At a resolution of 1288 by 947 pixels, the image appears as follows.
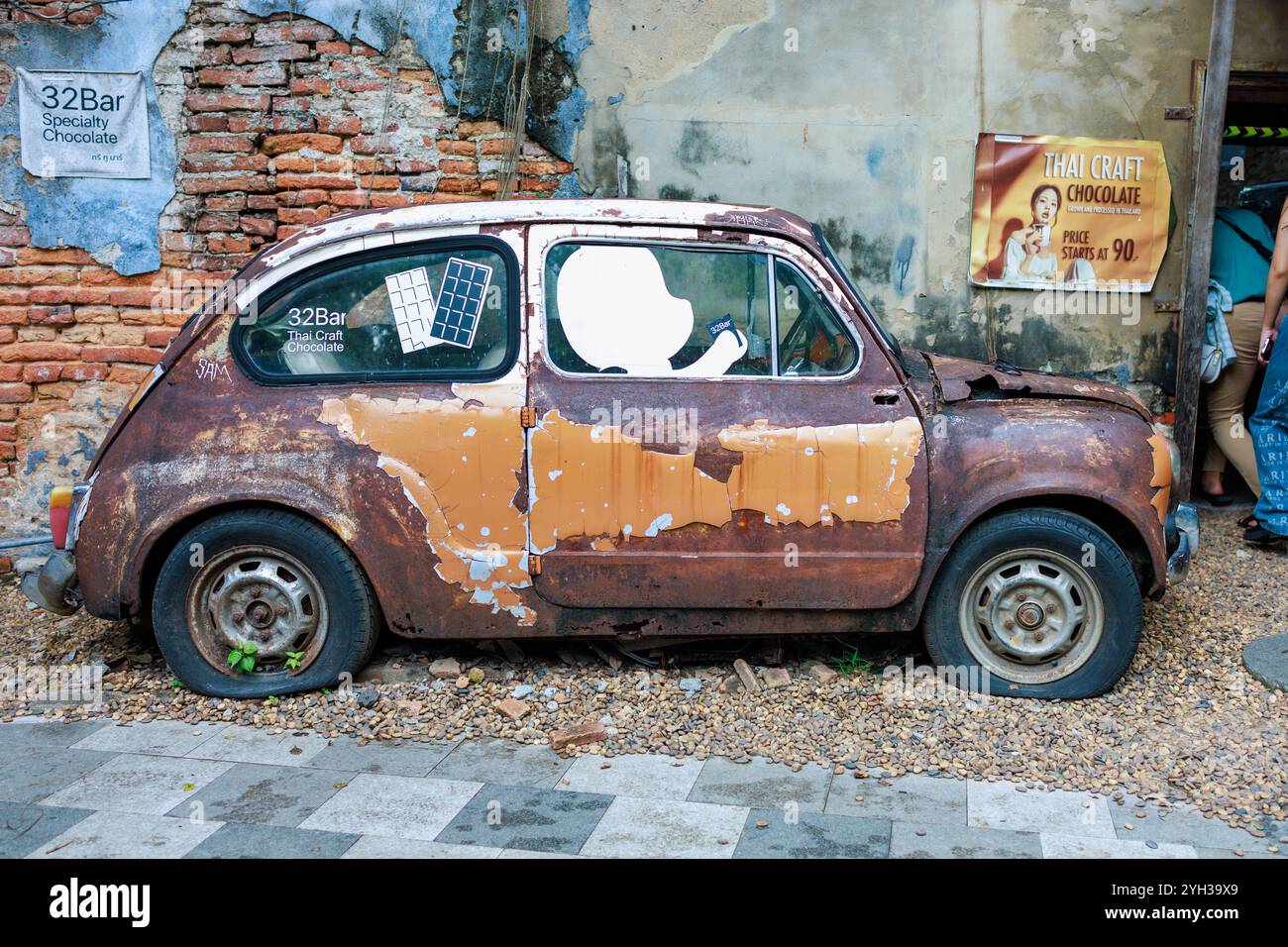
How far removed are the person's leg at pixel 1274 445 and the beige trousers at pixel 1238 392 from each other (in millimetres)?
467

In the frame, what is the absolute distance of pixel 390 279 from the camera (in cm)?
461

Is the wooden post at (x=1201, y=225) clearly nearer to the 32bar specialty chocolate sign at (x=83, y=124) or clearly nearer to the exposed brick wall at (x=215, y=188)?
the exposed brick wall at (x=215, y=188)

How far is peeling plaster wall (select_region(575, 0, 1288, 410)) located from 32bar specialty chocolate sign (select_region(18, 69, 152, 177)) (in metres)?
2.58

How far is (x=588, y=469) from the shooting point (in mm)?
4496

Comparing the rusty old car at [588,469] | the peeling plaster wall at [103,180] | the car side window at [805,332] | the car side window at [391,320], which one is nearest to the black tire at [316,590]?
the rusty old car at [588,469]

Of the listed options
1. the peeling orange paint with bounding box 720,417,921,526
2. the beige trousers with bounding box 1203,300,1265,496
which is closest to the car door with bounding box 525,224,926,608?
the peeling orange paint with bounding box 720,417,921,526

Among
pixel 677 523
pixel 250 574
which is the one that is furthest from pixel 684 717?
pixel 250 574

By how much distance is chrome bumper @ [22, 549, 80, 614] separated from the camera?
4.70m

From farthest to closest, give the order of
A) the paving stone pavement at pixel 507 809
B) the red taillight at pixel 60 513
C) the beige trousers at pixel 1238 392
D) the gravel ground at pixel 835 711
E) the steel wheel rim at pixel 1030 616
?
the beige trousers at pixel 1238 392, the red taillight at pixel 60 513, the steel wheel rim at pixel 1030 616, the gravel ground at pixel 835 711, the paving stone pavement at pixel 507 809

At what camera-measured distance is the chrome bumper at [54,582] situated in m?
4.70

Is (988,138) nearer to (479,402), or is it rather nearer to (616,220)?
(616,220)

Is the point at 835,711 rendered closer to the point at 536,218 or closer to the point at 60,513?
the point at 536,218

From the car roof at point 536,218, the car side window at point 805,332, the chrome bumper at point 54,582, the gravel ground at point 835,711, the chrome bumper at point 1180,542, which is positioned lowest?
the gravel ground at point 835,711

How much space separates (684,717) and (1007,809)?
50.5 inches
